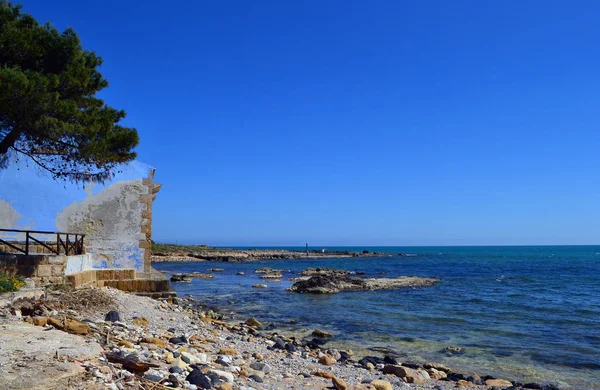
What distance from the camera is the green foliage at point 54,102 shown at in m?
9.04

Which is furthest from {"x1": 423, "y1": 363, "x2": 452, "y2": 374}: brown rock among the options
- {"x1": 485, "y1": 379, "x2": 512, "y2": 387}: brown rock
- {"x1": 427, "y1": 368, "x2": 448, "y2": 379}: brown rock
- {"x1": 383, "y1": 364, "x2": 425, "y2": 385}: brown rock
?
{"x1": 383, "y1": 364, "x2": 425, "y2": 385}: brown rock

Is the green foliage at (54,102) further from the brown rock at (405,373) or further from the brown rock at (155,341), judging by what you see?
the brown rock at (405,373)

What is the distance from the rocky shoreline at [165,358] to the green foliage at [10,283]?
1.72 ft

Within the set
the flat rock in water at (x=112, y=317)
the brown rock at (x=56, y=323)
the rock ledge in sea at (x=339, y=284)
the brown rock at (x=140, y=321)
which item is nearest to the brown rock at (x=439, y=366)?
the brown rock at (x=140, y=321)

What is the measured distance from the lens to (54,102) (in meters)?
9.14

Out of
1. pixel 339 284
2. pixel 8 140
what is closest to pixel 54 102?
pixel 8 140

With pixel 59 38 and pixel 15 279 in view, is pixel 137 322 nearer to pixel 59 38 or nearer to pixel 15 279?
pixel 15 279

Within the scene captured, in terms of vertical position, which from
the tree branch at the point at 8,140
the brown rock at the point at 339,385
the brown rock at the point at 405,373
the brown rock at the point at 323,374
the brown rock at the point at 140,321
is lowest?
the brown rock at the point at 405,373

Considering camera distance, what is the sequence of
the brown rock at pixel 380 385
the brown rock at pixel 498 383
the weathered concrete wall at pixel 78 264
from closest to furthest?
the brown rock at pixel 380 385 < the brown rock at pixel 498 383 < the weathered concrete wall at pixel 78 264

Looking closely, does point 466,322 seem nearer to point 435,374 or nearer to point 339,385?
point 435,374

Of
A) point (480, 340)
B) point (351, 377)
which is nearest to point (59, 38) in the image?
point (351, 377)

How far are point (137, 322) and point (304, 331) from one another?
22.7ft

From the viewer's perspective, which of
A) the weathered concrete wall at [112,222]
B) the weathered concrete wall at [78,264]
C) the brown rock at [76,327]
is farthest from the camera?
the weathered concrete wall at [112,222]

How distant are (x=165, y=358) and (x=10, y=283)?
4.43m
